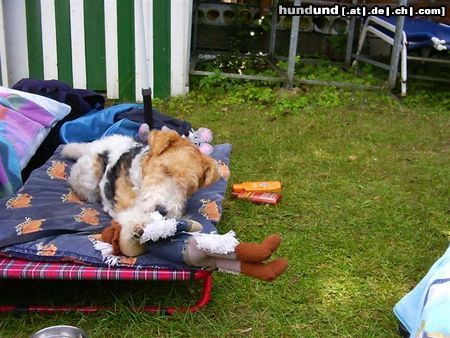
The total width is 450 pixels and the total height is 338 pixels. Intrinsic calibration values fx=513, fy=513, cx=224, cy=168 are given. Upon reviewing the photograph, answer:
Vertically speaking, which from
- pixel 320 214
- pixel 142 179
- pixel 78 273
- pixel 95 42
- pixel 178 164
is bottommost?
pixel 320 214

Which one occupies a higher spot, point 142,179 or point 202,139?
point 142,179

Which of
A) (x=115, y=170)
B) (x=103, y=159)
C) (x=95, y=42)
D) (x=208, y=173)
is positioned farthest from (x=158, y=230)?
(x=95, y=42)

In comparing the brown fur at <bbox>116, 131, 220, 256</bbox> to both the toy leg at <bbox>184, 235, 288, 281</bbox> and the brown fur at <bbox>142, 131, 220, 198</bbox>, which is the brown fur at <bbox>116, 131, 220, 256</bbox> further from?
the toy leg at <bbox>184, 235, 288, 281</bbox>

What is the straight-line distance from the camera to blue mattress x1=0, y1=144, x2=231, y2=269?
93.9 inches

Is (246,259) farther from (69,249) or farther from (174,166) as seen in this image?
(69,249)

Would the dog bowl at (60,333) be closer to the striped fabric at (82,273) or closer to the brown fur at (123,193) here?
the striped fabric at (82,273)

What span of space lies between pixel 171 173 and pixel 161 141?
0.21 m

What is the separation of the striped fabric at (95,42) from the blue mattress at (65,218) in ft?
8.16

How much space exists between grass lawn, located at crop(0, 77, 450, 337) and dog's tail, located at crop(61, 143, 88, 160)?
41.1 inches

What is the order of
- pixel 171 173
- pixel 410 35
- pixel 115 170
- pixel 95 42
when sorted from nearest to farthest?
pixel 171 173 → pixel 115 170 → pixel 95 42 → pixel 410 35

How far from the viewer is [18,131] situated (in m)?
3.43

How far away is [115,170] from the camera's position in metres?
3.06

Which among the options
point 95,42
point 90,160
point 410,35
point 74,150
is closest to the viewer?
point 90,160

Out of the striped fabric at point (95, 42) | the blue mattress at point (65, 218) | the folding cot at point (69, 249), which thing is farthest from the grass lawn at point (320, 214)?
the striped fabric at point (95, 42)
